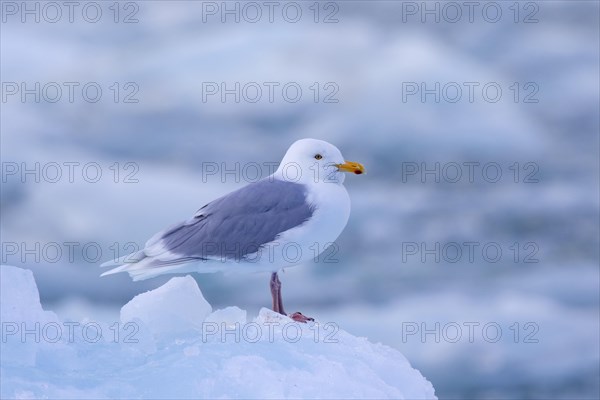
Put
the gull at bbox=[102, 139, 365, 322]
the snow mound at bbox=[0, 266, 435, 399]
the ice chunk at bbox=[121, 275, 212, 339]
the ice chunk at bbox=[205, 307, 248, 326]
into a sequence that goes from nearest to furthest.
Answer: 1. the snow mound at bbox=[0, 266, 435, 399]
2. the ice chunk at bbox=[121, 275, 212, 339]
3. the ice chunk at bbox=[205, 307, 248, 326]
4. the gull at bbox=[102, 139, 365, 322]

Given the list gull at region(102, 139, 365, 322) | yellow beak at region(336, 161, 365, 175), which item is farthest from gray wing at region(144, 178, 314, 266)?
yellow beak at region(336, 161, 365, 175)

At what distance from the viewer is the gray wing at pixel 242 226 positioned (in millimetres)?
3539

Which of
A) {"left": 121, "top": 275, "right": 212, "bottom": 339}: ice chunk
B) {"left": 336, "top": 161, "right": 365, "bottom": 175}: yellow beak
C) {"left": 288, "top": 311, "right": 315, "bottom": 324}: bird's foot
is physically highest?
{"left": 336, "top": 161, "right": 365, "bottom": 175}: yellow beak

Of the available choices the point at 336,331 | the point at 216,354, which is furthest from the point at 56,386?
the point at 336,331

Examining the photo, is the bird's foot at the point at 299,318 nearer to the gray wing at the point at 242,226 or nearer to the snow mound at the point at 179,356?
the snow mound at the point at 179,356

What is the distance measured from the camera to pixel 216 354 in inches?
120

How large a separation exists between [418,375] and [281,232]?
2.53 ft

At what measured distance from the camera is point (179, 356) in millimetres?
3047

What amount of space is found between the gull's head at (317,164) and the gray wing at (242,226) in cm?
6

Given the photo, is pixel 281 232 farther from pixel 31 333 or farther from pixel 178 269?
pixel 31 333

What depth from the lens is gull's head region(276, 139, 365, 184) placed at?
3.59m

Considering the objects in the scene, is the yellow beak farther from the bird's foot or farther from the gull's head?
the bird's foot

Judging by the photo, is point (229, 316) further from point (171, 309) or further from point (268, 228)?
point (268, 228)

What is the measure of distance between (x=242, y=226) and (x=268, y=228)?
103 mm
